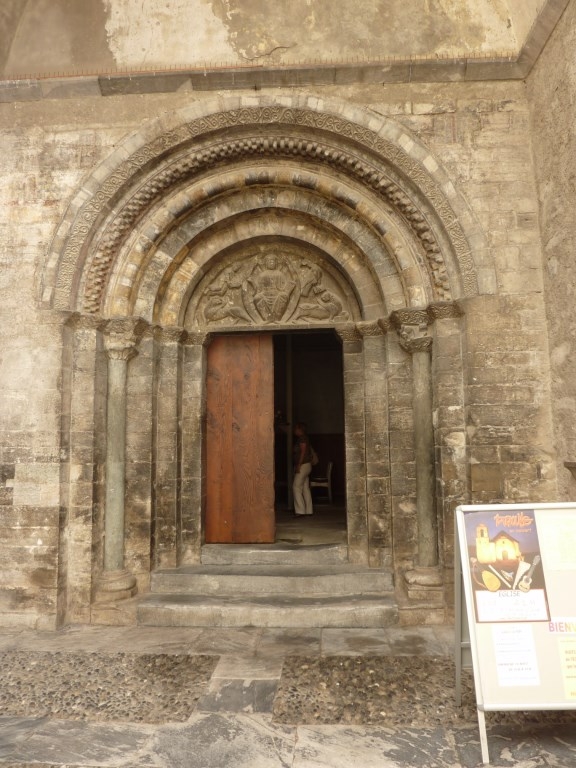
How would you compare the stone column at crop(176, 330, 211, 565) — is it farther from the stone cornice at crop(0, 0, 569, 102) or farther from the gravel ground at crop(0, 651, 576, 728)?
the stone cornice at crop(0, 0, 569, 102)

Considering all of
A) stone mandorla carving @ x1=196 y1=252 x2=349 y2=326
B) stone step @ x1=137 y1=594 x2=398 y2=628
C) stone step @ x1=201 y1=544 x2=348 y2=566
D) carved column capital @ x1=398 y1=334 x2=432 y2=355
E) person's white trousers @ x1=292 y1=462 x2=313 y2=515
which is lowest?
stone step @ x1=137 y1=594 x2=398 y2=628

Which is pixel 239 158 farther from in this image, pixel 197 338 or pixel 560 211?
pixel 560 211

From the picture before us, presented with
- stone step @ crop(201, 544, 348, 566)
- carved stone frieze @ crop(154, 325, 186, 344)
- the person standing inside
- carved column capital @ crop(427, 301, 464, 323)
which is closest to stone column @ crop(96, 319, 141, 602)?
carved stone frieze @ crop(154, 325, 186, 344)

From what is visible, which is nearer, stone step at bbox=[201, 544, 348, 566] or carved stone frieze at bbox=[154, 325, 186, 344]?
stone step at bbox=[201, 544, 348, 566]

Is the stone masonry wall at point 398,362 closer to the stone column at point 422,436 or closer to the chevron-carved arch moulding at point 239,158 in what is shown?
the stone column at point 422,436

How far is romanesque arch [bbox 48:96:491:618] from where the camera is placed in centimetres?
468

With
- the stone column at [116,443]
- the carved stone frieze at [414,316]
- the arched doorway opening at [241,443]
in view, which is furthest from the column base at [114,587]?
the carved stone frieze at [414,316]

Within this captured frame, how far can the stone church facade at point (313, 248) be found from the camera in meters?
4.38

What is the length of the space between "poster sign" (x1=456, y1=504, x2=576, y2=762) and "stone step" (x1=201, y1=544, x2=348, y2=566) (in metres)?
2.44

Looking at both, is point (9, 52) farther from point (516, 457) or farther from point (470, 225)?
point (516, 457)

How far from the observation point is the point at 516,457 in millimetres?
4328

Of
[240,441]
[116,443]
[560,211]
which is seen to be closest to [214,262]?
[240,441]

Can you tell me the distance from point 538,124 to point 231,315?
11.1ft

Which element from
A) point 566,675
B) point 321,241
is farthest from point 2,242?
point 566,675
